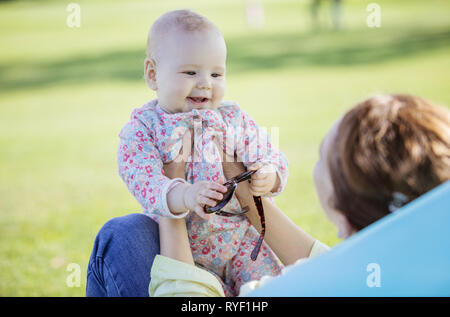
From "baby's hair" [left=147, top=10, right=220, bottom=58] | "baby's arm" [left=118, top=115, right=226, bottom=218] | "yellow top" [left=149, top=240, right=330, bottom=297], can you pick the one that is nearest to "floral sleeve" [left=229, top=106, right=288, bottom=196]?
"baby's arm" [left=118, top=115, right=226, bottom=218]

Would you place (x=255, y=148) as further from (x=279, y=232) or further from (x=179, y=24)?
(x=179, y=24)

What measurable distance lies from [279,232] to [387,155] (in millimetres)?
775

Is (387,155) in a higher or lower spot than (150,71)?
lower

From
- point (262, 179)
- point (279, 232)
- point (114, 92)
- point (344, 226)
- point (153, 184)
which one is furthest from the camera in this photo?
point (114, 92)

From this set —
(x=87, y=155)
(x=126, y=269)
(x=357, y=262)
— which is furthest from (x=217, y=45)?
(x=87, y=155)

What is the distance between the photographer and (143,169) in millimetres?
1865

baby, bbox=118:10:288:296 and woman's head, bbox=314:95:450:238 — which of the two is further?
baby, bbox=118:10:288:296

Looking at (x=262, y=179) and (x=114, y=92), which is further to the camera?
(x=114, y=92)

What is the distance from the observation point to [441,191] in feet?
4.21

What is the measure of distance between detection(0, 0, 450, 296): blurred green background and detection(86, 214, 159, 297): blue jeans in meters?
0.89

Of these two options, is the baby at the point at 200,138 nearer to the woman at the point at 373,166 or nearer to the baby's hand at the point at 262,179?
the baby's hand at the point at 262,179

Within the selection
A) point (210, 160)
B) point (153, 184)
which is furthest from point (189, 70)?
point (153, 184)

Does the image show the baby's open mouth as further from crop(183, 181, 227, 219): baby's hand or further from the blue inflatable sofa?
the blue inflatable sofa

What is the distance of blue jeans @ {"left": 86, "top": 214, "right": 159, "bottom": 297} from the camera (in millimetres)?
1821
